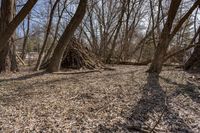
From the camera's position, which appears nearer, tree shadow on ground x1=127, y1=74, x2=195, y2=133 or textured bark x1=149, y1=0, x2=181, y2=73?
tree shadow on ground x1=127, y1=74, x2=195, y2=133

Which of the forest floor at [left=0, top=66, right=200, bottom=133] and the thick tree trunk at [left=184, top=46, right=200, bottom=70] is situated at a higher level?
the thick tree trunk at [left=184, top=46, right=200, bottom=70]

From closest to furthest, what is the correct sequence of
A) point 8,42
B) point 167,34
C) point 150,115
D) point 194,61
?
point 150,115 < point 8,42 < point 167,34 < point 194,61

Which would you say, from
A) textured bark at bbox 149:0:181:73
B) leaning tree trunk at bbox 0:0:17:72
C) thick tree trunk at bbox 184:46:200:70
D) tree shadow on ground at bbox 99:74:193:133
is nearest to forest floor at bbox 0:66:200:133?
tree shadow on ground at bbox 99:74:193:133

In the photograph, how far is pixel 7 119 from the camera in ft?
9.87

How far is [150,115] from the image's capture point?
3.42 metres

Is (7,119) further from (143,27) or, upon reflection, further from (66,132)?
(143,27)

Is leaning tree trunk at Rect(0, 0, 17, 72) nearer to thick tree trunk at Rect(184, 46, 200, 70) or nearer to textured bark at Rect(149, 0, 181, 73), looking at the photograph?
textured bark at Rect(149, 0, 181, 73)

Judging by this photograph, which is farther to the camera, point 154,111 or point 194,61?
point 194,61

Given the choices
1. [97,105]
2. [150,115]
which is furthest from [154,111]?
[97,105]

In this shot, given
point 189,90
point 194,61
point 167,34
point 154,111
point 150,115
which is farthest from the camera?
point 194,61

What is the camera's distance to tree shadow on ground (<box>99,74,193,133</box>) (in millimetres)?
2979

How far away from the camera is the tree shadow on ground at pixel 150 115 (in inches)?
117

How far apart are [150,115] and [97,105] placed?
2.39 feet

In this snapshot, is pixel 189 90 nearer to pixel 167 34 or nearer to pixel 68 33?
pixel 167 34
